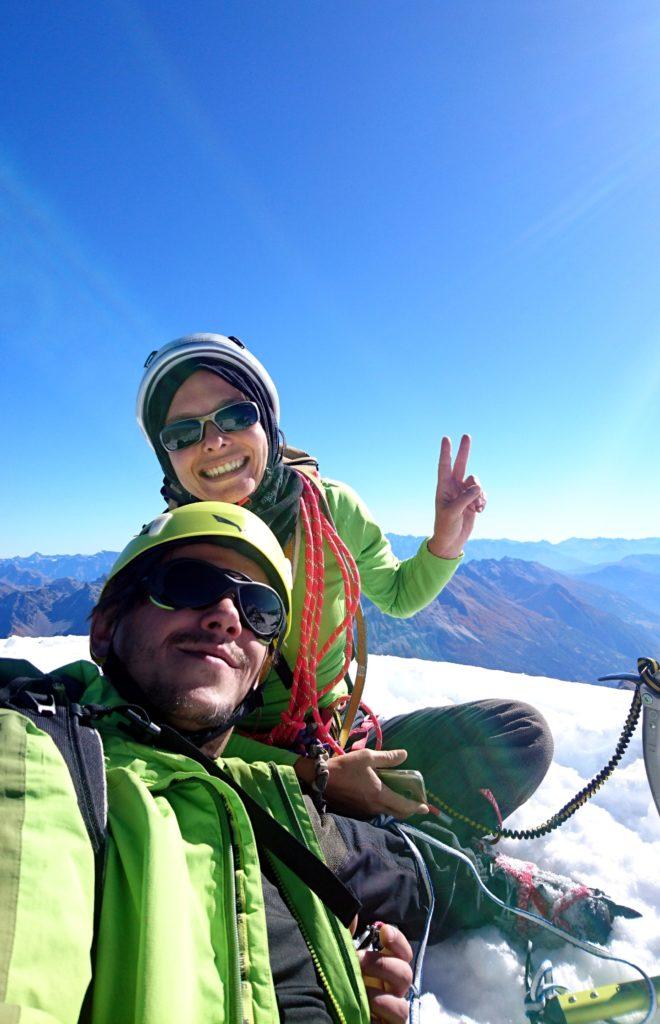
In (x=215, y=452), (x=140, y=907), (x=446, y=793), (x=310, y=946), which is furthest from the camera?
(x=446, y=793)

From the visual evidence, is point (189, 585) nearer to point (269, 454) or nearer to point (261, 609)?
point (261, 609)

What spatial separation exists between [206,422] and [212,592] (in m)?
0.97

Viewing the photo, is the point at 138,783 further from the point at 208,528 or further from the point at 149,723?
the point at 208,528

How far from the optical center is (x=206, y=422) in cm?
246

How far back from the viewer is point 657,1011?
1795 millimetres

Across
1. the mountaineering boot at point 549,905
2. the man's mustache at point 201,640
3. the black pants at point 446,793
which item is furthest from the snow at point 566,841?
the man's mustache at point 201,640

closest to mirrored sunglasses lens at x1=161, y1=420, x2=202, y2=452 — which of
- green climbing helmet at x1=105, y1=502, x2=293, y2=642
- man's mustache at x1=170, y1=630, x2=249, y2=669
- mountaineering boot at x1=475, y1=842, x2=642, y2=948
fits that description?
green climbing helmet at x1=105, y1=502, x2=293, y2=642

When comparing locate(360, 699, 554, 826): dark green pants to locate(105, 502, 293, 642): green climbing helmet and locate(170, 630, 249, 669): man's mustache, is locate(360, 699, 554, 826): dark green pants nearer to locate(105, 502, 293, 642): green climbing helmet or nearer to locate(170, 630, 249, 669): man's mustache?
locate(105, 502, 293, 642): green climbing helmet

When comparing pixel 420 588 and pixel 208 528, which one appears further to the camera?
pixel 420 588

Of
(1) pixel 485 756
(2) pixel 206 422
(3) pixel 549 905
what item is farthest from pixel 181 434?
(3) pixel 549 905

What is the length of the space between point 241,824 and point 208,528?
3.71 ft

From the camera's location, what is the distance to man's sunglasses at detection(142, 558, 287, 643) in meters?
1.86

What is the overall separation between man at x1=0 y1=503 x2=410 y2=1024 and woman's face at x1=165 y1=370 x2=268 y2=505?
0.33 metres

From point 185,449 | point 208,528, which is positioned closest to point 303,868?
point 208,528
